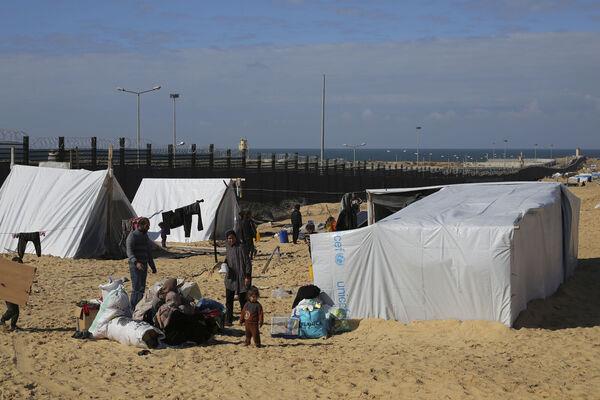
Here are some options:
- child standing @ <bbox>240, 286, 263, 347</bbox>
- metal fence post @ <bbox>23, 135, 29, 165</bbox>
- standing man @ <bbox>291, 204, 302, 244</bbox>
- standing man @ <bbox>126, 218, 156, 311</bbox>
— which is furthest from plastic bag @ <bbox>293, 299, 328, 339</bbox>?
metal fence post @ <bbox>23, 135, 29, 165</bbox>

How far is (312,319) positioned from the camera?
1177 centimetres

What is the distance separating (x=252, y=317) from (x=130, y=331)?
5.67 ft

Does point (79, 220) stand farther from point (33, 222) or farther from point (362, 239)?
point (362, 239)

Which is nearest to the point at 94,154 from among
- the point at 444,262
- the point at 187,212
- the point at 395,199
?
the point at 187,212

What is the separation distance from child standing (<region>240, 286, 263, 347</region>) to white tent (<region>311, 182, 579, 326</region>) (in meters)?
2.33

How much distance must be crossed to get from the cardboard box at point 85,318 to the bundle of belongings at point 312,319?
2614 millimetres

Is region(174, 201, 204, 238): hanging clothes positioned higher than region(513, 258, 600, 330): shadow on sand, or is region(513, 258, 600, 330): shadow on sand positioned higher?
region(174, 201, 204, 238): hanging clothes

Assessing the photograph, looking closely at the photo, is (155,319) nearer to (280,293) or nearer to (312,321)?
(312,321)

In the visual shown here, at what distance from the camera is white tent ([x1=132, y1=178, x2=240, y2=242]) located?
2486 cm

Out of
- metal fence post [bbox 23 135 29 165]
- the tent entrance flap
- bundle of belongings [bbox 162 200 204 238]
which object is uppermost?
metal fence post [bbox 23 135 29 165]

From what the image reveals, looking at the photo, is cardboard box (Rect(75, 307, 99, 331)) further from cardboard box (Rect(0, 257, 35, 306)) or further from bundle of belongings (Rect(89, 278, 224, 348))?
cardboard box (Rect(0, 257, 35, 306))

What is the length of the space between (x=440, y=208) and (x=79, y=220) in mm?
10931

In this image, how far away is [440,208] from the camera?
13547mm

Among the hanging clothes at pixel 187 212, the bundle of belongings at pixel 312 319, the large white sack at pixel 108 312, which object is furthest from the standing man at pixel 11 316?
the hanging clothes at pixel 187 212
